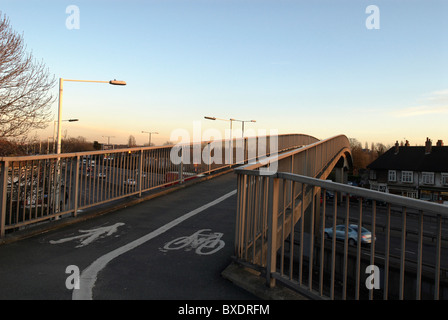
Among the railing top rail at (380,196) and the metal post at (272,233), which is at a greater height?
the railing top rail at (380,196)

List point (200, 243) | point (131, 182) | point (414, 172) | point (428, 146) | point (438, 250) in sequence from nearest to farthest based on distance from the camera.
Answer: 1. point (438, 250)
2. point (200, 243)
3. point (131, 182)
4. point (414, 172)
5. point (428, 146)

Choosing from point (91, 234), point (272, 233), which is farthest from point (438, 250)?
point (91, 234)

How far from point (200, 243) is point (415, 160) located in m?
57.6

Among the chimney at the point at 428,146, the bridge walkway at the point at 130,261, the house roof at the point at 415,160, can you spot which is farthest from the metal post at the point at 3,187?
the chimney at the point at 428,146

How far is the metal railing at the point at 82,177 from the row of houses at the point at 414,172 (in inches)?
1873

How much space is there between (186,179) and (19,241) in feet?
19.2

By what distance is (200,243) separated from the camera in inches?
187

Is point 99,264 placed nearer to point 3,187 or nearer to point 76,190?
point 3,187

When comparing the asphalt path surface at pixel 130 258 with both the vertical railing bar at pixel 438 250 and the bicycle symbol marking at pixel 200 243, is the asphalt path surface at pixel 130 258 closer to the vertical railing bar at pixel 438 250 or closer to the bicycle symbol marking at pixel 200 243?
the bicycle symbol marking at pixel 200 243

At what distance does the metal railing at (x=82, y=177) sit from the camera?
4.99 m

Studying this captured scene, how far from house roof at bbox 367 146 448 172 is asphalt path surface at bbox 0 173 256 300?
54.1m

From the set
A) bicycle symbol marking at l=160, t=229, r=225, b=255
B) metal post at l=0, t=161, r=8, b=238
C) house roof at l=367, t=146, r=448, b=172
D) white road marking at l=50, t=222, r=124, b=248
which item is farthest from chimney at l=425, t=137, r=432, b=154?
metal post at l=0, t=161, r=8, b=238

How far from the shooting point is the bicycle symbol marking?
14.7 ft
